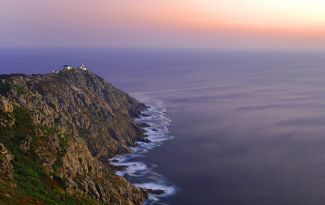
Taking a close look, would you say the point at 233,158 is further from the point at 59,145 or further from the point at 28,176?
the point at 28,176

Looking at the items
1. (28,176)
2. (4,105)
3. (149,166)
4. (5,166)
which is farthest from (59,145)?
(149,166)

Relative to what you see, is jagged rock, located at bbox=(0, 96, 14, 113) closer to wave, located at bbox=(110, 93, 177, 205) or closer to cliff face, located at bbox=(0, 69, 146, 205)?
cliff face, located at bbox=(0, 69, 146, 205)

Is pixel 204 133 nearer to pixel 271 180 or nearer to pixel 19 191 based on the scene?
pixel 271 180

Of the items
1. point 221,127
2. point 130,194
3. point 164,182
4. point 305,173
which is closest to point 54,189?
point 130,194

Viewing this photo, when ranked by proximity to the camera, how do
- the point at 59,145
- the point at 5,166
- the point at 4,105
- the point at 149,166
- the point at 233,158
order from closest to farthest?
the point at 5,166 < the point at 4,105 < the point at 59,145 < the point at 149,166 < the point at 233,158

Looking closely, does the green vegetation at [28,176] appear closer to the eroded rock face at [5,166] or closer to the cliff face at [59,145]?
the cliff face at [59,145]

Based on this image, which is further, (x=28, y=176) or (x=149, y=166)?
(x=149, y=166)
